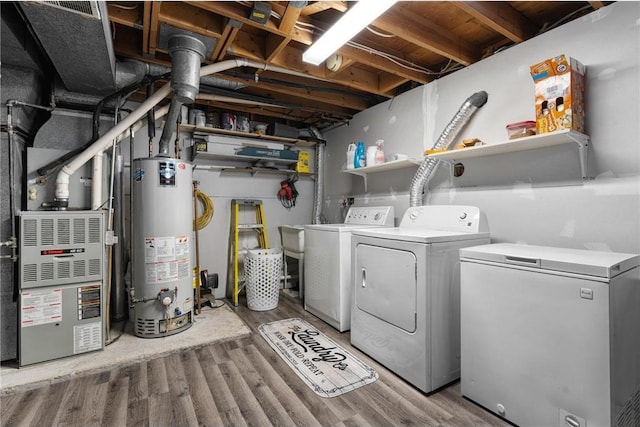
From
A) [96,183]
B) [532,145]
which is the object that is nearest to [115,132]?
[96,183]

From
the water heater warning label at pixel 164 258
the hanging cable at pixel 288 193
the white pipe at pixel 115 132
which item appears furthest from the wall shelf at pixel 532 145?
the water heater warning label at pixel 164 258

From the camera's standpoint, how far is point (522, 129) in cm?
196

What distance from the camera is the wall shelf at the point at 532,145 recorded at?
1778 millimetres

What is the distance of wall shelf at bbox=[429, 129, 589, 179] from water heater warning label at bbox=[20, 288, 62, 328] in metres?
3.08

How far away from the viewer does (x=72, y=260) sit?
7.36 feet

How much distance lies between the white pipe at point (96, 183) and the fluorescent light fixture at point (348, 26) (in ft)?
6.44

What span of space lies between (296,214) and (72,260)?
2.62 metres

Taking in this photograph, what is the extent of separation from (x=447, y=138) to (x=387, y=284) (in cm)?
135

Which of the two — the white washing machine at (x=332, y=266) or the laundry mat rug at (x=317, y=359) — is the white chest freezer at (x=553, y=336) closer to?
the laundry mat rug at (x=317, y=359)

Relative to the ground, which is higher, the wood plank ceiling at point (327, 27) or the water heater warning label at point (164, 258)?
the wood plank ceiling at point (327, 27)

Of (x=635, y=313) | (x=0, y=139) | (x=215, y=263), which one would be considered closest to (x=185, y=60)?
(x=0, y=139)

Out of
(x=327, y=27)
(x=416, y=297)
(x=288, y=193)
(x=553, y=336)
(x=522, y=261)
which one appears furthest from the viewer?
(x=288, y=193)

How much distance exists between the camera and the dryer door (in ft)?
6.36

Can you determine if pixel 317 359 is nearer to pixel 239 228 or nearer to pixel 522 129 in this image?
pixel 239 228
